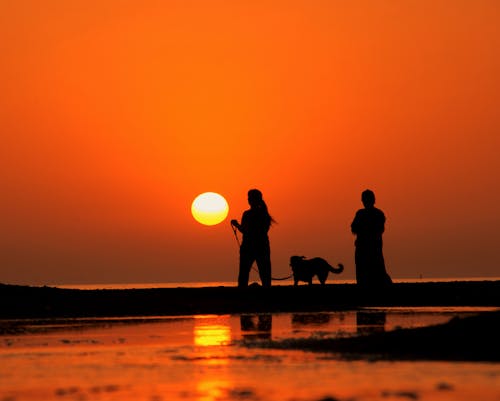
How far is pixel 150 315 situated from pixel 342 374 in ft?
42.4

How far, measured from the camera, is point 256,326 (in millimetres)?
23016

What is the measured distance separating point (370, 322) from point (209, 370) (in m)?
8.28

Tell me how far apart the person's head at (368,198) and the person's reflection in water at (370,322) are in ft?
16.3

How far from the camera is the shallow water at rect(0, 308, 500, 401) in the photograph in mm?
13203

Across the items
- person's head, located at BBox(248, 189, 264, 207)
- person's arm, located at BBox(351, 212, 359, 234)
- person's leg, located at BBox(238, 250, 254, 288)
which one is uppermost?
person's head, located at BBox(248, 189, 264, 207)

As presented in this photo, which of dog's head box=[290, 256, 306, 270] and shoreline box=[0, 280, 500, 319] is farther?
dog's head box=[290, 256, 306, 270]

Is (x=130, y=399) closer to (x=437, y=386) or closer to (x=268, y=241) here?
(x=437, y=386)

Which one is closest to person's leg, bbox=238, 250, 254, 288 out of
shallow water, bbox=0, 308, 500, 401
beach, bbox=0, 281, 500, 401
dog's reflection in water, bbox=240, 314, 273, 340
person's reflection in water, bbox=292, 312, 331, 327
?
beach, bbox=0, 281, 500, 401

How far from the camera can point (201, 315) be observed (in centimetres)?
2698

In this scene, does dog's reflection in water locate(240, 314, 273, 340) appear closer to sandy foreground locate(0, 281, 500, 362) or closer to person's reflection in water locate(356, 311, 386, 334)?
sandy foreground locate(0, 281, 500, 362)

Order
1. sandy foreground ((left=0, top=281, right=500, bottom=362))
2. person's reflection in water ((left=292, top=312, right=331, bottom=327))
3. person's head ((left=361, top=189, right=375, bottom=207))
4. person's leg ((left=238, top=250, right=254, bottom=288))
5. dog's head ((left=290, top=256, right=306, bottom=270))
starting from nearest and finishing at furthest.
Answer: sandy foreground ((left=0, top=281, right=500, bottom=362)) → person's reflection in water ((left=292, top=312, right=331, bottom=327)) → person's head ((left=361, top=189, right=375, bottom=207)) → person's leg ((left=238, top=250, right=254, bottom=288)) → dog's head ((left=290, top=256, right=306, bottom=270))

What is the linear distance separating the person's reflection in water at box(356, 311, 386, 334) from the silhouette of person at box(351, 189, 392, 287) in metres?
5.22

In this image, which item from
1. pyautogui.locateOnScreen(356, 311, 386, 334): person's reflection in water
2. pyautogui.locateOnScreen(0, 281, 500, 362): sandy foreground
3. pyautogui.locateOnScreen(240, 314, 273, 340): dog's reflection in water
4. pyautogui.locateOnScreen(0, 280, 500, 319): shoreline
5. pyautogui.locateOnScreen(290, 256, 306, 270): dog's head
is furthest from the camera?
pyautogui.locateOnScreen(290, 256, 306, 270): dog's head

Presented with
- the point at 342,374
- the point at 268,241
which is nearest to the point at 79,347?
the point at 342,374
